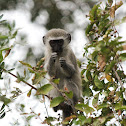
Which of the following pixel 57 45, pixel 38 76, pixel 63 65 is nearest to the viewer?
pixel 38 76

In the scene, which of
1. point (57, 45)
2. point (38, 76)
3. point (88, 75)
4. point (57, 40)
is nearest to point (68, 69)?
point (57, 45)

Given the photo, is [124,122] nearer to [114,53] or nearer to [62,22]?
[114,53]

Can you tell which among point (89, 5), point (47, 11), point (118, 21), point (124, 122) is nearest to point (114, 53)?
point (118, 21)

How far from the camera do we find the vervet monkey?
22.1ft

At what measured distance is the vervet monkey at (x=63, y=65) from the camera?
6.73 metres

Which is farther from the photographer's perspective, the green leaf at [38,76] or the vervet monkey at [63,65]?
the vervet monkey at [63,65]

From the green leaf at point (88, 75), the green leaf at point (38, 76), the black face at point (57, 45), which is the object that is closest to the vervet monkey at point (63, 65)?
the black face at point (57, 45)

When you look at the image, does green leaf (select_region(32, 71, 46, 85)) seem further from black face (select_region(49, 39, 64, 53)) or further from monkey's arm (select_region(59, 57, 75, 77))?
black face (select_region(49, 39, 64, 53))

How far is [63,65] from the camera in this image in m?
6.56

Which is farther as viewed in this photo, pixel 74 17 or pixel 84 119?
pixel 74 17

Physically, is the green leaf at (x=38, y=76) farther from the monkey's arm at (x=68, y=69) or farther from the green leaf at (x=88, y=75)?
the monkey's arm at (x=68, y=69)

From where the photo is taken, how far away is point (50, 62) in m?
6.54

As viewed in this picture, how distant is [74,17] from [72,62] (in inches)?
291

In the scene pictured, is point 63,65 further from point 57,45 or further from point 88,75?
point 88,75
